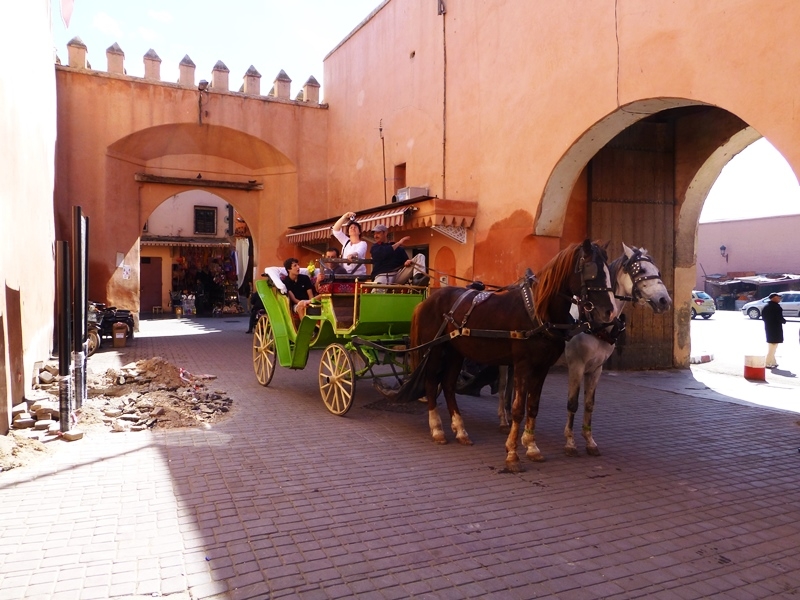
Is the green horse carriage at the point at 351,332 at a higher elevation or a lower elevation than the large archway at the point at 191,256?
lower

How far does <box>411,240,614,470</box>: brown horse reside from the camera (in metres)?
4.81

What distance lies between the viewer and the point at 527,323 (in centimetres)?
502

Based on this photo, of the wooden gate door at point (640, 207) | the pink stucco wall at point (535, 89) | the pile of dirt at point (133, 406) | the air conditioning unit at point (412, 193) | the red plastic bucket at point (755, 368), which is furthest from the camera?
the air conditioning unit at point (412, 193)

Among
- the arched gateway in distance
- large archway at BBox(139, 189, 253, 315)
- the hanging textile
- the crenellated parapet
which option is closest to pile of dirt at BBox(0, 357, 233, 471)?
the arched gateway in distance

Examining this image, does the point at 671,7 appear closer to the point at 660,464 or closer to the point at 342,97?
the point at 660,464

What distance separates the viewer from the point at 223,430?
20.2ft

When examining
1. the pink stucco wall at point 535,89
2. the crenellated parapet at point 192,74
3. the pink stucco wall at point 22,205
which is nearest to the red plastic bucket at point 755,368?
the pink stucco wall at point 535,89

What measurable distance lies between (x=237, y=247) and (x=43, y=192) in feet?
50.1

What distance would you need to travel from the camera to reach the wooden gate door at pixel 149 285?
27.3 metres

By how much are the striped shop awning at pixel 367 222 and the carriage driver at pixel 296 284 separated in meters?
2.99

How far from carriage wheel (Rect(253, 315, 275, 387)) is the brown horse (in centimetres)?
332

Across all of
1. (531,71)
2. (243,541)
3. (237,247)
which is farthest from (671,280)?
(237,247)

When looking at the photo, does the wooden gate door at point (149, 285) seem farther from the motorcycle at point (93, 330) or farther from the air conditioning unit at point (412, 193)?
the air conditioning unit at point (412, 193)

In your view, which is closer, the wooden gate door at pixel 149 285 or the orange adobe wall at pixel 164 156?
the orange adobe wall at pixel 164 156
